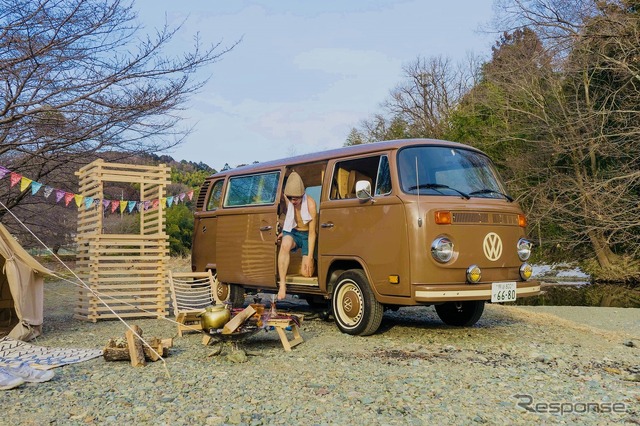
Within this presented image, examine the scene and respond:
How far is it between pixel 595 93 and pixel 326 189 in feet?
52.7

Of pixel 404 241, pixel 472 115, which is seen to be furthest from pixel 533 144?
pixel 404 241

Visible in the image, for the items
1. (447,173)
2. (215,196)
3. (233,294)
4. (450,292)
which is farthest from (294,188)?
(215,196)

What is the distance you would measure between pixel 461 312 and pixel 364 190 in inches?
99.9

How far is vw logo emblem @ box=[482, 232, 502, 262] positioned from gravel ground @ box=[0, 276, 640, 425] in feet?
3.36

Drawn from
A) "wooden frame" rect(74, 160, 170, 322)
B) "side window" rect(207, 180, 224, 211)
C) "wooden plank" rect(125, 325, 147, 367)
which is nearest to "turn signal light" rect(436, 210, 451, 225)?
"wooden plank" rect(125, 325, 147, 367)

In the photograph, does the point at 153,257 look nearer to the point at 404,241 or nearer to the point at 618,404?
the point at 404,241

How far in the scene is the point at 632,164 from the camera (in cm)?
1911

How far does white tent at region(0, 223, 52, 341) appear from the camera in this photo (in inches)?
292

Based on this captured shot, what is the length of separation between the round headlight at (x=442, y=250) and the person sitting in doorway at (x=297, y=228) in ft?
6.38

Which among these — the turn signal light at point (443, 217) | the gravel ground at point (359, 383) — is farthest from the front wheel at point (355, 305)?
the turn signal light at point (443, 217)

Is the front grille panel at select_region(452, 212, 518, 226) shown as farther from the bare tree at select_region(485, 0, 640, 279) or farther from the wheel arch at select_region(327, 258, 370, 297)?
the bare tree at select_region(485, 0, 640, 279)

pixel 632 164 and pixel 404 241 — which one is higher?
pixel 632 164

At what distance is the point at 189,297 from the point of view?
362 inches

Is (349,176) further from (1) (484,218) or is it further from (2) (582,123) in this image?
(2) (582,123)
